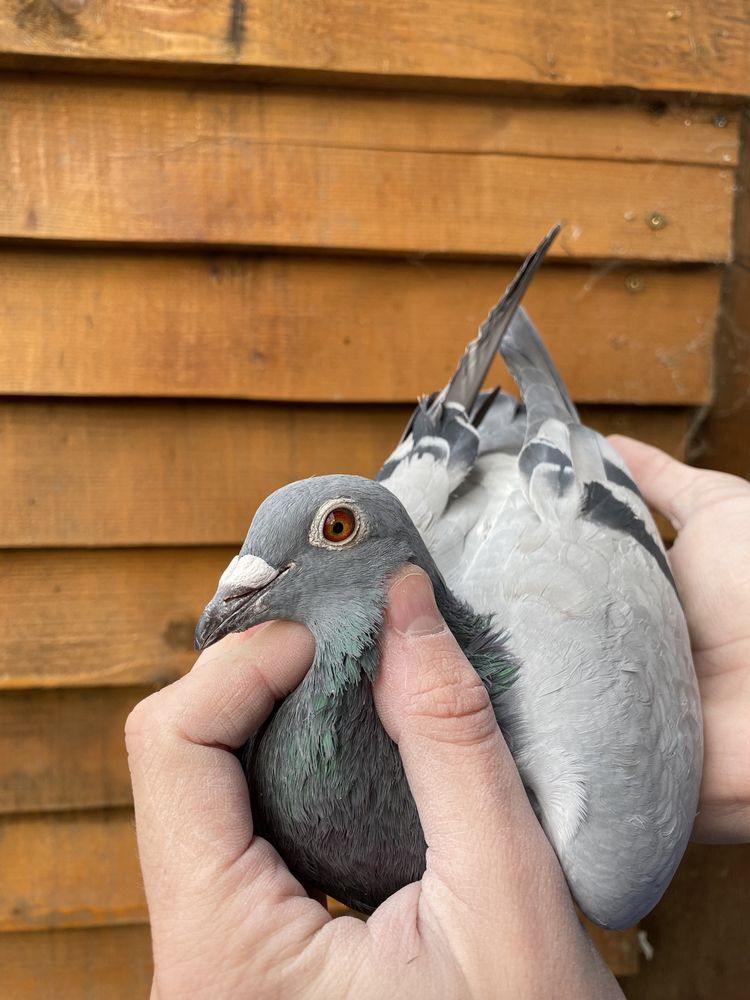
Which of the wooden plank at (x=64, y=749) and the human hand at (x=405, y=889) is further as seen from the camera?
the wooden plank at (x=64, y=749)

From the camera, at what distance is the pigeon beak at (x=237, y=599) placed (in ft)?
4.35

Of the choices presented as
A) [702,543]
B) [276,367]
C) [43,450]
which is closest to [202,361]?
[276,367]

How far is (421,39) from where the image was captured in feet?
6.86

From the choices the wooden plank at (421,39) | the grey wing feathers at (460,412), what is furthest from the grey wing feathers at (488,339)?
the wooden plank at (421,39)

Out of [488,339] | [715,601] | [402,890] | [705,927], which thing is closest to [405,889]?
[402,890]

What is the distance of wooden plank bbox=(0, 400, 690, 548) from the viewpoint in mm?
2287

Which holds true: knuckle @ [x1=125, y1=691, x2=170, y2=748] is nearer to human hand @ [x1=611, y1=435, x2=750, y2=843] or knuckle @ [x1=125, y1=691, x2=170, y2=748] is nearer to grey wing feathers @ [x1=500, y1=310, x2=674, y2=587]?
grey wing feathers @ [x1=500, y1=310, x2=674, y2=587]

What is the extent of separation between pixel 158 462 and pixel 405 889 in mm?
1444

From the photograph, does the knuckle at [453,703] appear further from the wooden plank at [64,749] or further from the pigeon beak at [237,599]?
the wooden plank at [64,749]

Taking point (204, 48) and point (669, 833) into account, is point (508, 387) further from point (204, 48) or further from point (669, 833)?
point (669, 833)

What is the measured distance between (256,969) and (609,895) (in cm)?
62

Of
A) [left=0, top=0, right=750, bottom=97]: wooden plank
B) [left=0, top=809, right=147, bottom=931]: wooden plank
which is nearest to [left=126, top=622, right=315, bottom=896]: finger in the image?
[left=0, top=809, right=147, bottom=931]: wooden plank

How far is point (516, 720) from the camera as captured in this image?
148 cm

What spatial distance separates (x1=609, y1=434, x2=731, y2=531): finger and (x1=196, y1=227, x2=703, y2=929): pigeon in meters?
0.54
